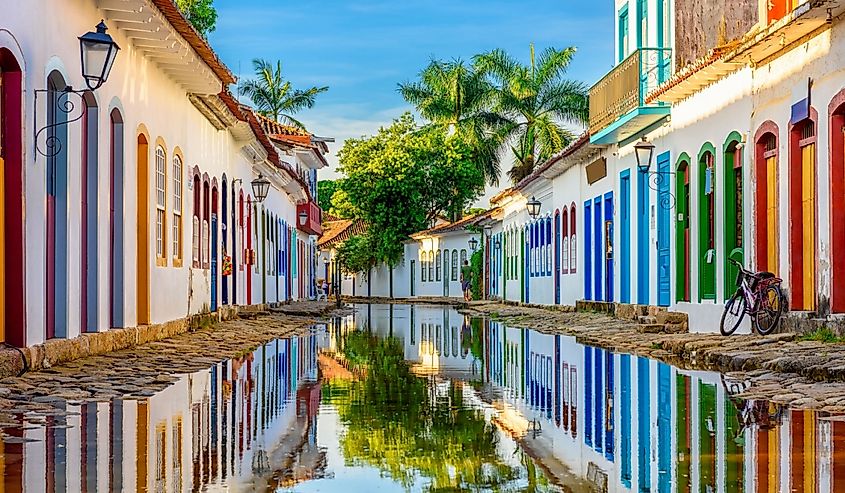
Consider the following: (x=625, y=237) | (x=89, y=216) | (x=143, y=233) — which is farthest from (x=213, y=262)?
(x=89, y=216)

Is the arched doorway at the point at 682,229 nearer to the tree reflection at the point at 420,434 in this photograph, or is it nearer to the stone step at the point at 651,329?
the stone step at the point at 651,329

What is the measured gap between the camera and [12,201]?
36.2ft

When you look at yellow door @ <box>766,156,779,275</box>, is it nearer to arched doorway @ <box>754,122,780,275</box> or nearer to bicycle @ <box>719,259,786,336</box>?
arched doorway @ <box>754,122,780,275</box>

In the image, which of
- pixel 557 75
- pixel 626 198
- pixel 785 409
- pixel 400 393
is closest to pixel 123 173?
pixel 400 393

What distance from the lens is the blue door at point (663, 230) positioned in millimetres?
22875

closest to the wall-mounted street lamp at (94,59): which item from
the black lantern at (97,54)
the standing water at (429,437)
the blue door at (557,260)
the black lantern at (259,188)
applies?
the black lantern at (97,54)

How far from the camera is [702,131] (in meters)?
20.3

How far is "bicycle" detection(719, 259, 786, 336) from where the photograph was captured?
632 inches

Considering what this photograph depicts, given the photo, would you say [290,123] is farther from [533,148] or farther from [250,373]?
[250,373]

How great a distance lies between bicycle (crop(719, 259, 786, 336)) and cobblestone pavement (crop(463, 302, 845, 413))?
1.34 feet

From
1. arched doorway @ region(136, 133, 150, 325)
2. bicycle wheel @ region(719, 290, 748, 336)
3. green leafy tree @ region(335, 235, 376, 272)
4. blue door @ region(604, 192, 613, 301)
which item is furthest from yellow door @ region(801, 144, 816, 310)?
green leafy tree @ region(335, 235, 376, 272)

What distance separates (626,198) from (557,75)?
2719 cm

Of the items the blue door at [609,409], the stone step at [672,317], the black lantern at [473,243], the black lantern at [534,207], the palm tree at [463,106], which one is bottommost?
the blue door at [609,409]

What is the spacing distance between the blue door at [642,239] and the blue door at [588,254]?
5847 millimetres
